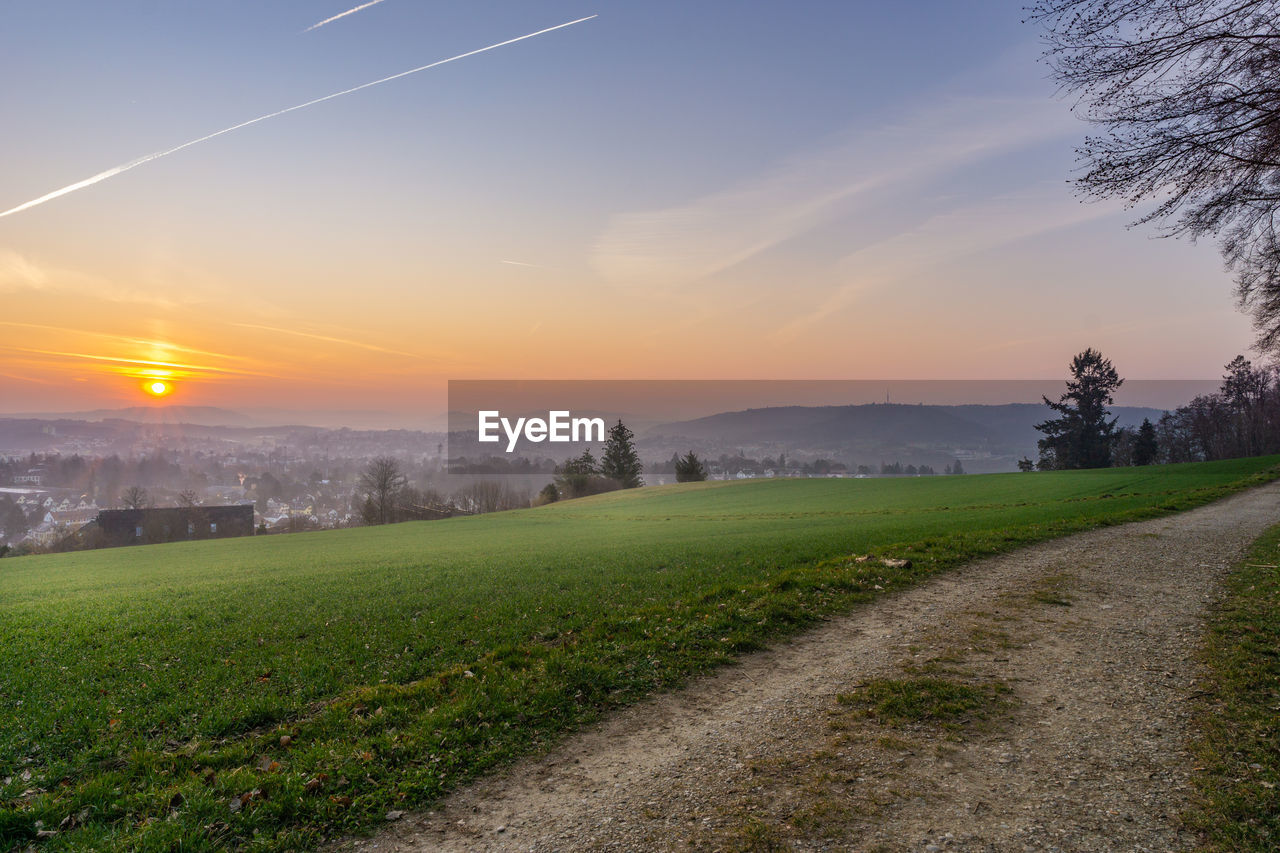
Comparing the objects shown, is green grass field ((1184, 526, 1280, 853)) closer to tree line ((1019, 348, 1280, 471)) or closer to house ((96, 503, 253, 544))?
house ((96, 503, 253, 544))

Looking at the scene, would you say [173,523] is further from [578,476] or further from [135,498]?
[578,476]

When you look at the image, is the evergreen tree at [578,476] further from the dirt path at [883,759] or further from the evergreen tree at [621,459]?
the dirt path at [883,759]

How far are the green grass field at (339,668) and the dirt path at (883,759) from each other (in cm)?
73

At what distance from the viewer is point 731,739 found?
20.0ft

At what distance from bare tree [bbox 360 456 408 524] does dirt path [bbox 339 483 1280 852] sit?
86320 millimetres

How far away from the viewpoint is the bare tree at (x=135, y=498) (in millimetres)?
76750

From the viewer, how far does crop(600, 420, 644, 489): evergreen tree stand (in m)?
112

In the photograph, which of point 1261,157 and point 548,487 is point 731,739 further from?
point 548,487

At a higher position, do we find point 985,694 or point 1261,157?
point 1261,157

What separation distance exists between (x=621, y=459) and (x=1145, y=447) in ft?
258

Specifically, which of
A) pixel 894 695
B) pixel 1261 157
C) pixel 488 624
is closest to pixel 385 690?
pixel 488 624

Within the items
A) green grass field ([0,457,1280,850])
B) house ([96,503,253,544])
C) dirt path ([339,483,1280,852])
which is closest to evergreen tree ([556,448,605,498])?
house ([96,503,253,544])

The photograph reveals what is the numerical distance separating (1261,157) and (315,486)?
133 meters

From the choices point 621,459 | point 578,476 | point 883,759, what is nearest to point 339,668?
point 883,759
